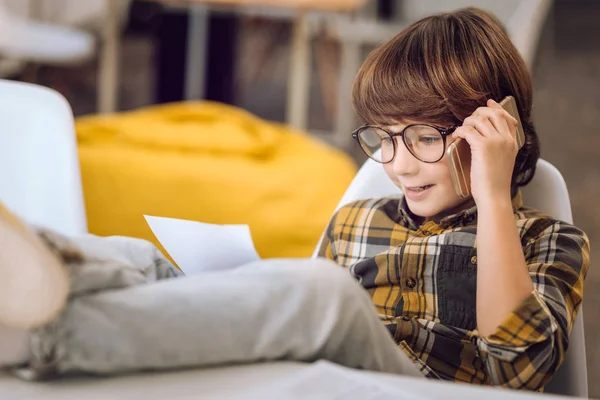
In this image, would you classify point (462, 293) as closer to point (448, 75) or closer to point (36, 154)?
point (448, 75)

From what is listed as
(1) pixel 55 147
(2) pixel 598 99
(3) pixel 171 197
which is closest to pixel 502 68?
(1) pixel 55 147

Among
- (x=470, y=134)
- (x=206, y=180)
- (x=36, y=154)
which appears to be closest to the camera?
(x=470, y=134)

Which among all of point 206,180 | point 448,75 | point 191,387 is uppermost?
point 448,75

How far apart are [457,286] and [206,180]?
4.33 feet

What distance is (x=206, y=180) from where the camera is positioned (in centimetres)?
215

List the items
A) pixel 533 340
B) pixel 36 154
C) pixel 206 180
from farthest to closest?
1. pixel 206 180
2. pixel 36 154
3. pixel 533 340

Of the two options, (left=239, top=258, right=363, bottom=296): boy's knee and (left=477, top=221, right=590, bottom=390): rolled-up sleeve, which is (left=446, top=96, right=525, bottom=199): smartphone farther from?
(left=239, top=258, right=363, bottom=296): boy's knee

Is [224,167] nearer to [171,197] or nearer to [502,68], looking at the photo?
[171,197]

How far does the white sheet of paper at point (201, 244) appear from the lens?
77 cm

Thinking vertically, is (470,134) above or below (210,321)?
above

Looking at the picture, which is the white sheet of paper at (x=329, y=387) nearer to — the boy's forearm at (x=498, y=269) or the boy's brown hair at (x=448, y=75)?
the boy's forearm at (x=498, y=269)

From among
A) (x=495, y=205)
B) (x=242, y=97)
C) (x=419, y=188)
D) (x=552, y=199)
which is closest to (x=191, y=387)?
(x=495, y=205)

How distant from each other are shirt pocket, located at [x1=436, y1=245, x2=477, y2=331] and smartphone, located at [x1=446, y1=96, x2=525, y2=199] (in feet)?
0.23

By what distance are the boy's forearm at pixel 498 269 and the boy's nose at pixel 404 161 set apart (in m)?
0.16
